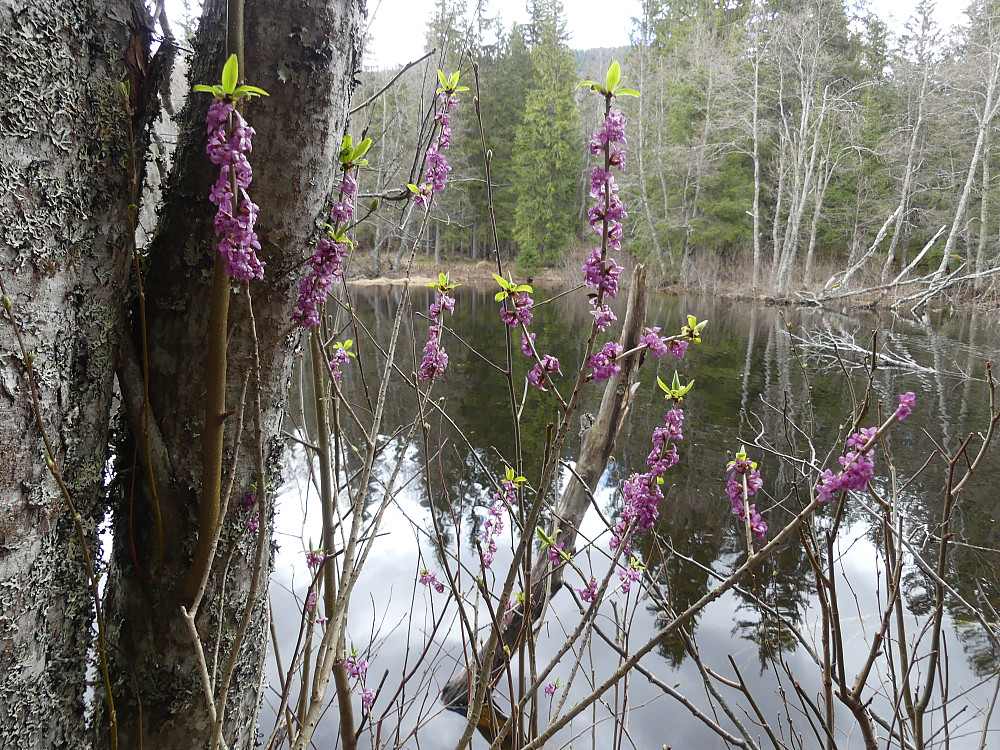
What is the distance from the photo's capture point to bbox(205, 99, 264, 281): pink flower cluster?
67 centimetres

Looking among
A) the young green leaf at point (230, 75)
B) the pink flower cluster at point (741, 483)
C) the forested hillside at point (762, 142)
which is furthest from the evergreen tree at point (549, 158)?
the young green leaf at point (230, 75)

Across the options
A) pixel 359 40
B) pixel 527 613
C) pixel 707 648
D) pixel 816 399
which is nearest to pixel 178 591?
pixel 527 613

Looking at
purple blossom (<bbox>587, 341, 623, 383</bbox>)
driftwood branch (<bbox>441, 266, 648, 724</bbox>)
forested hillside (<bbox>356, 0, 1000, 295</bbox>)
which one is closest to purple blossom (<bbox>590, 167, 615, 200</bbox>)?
purple blossom (<bbox>587, 341, 623, 383</bbox>)

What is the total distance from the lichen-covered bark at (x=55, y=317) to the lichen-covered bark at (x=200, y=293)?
0.24 feet

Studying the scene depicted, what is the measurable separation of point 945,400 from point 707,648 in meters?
6.06

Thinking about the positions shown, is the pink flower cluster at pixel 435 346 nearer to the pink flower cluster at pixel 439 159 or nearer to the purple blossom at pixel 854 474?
the pink flower cluster at pixel 439 159

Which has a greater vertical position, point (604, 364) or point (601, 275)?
point (601, 275)

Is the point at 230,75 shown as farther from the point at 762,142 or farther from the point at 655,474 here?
the point at 762,142

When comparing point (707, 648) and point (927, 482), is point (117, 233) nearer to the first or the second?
point (707, 648)

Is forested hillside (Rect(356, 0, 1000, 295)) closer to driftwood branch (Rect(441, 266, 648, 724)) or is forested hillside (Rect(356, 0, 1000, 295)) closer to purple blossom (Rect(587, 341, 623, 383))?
Result: driftwood branch (Rect(441, 266, 648, 724))

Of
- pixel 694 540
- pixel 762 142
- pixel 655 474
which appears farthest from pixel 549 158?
pixel 655 474

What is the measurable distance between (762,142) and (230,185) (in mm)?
22137

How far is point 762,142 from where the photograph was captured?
63.3ft

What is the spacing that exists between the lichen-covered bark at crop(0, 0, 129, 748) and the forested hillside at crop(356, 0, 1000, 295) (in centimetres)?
1494
